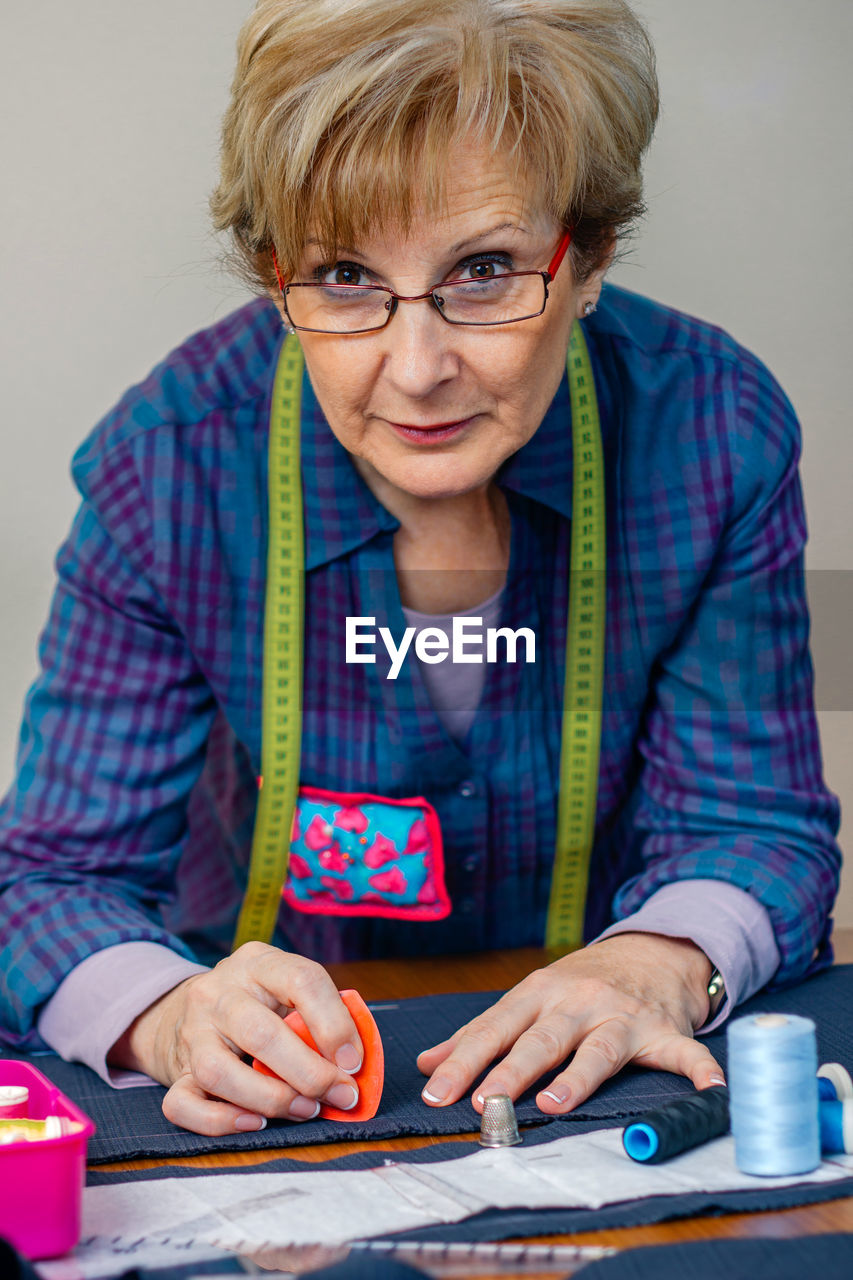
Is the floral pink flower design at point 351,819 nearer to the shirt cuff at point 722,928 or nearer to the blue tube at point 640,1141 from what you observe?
the shirt cuff at point 722,928

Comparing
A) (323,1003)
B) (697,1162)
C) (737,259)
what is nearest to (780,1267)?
(697,1162)

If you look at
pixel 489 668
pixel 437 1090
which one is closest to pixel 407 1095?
pixel 437 1090

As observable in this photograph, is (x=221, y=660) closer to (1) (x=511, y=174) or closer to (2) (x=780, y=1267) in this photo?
(1) (x=511, y=174)

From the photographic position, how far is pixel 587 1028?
38.1 inches

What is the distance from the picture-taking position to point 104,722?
3.98 ft

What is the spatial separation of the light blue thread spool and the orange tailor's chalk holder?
236 mm

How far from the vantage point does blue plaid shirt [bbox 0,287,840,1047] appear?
1209 millimetres

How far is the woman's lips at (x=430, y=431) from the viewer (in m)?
1.08

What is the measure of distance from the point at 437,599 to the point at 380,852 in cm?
24

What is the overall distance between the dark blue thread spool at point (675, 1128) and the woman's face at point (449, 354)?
20.2 inches

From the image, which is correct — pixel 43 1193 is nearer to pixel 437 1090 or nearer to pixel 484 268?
pixel 437 1090

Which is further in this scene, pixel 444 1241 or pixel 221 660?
pixel 221 660

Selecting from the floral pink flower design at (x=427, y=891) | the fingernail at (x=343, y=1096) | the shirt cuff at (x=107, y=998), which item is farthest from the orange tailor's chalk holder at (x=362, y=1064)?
the floral pink flower design at (x=427, y=891)

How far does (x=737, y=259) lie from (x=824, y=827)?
1.12m
